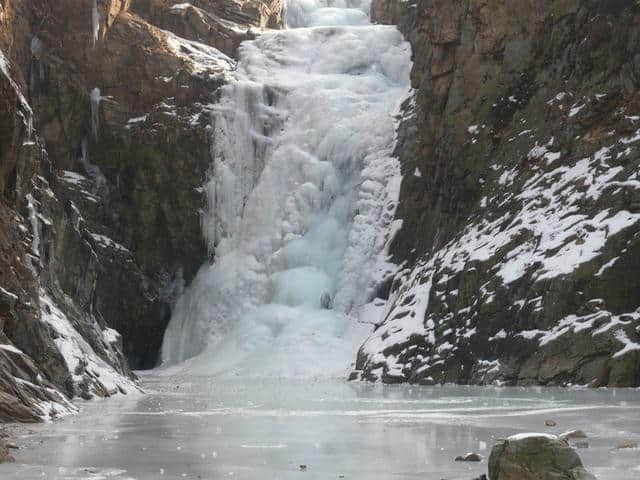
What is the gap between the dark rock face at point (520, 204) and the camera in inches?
1206

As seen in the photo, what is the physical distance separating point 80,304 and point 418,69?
23998 mm

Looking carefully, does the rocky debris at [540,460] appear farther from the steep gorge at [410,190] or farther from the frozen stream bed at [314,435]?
the steep gorge at [410,190]

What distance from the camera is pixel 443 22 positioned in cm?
4684

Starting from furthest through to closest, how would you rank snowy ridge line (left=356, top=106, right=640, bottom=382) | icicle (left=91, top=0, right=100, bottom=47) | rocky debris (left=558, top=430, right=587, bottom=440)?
icicle (left=91, top=0, right=100, bottom=47)
snowy ridge line (left=356, top=106, right=640, bottom=382)
rocky debris (left=558, top=430, right=587, bottom=440)

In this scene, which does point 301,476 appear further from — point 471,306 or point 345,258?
point 345,258

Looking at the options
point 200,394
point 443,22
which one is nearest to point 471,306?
point 200,394

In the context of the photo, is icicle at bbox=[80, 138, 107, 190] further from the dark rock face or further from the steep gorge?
the dark rock face

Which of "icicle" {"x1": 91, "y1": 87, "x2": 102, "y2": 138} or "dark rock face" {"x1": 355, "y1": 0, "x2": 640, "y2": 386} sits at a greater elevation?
"icicle" {"x1": 91, "y1": 87, "x2": 102, "y2": 138}

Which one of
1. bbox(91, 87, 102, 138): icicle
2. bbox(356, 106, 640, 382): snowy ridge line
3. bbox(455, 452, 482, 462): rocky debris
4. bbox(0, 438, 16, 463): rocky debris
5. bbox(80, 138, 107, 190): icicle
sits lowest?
bbox(0, 438, 16, 463): rocky debris

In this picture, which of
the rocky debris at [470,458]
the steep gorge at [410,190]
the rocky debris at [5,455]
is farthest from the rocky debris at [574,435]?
the steep gorge at [410,190]

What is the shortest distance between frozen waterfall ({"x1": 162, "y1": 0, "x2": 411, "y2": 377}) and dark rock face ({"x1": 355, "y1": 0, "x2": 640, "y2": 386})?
3.24m

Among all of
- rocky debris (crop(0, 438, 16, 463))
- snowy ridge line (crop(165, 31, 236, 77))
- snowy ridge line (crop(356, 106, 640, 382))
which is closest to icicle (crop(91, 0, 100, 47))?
snowy ridge line (crop(165, 31, 236, 77))

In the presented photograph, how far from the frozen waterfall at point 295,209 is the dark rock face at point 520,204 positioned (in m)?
3.24

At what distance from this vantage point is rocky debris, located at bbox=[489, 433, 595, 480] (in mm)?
9312
